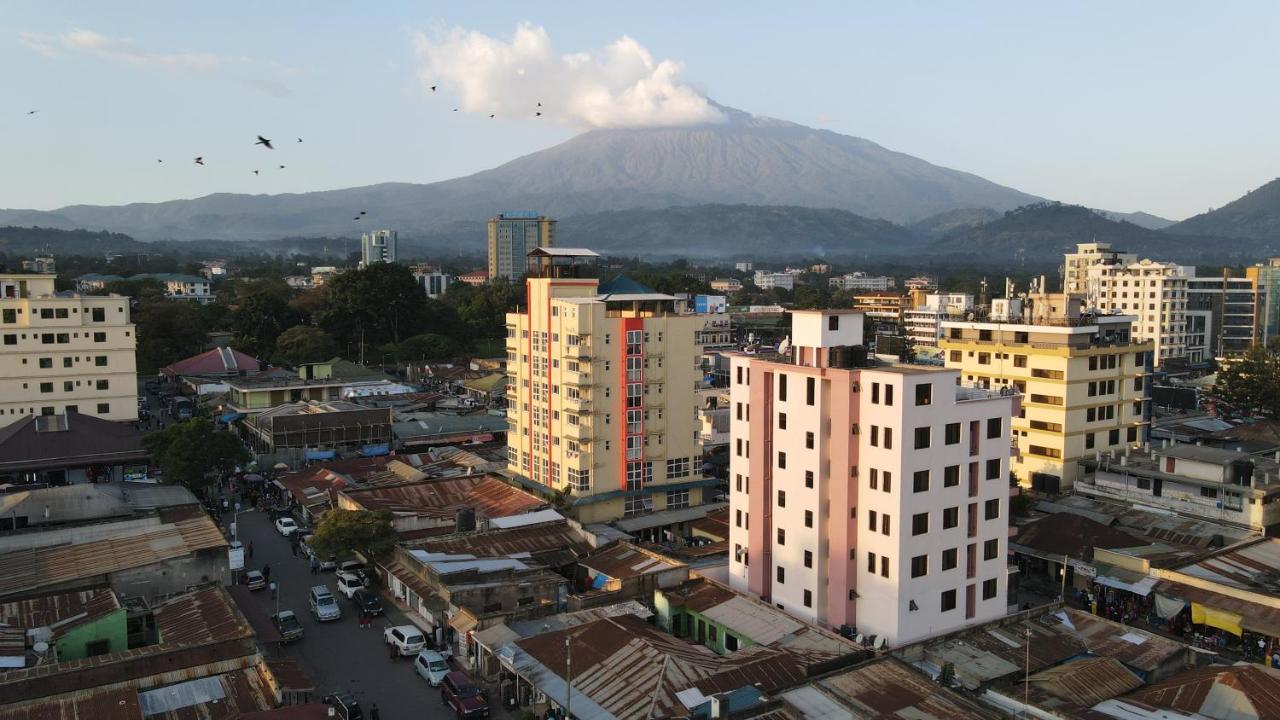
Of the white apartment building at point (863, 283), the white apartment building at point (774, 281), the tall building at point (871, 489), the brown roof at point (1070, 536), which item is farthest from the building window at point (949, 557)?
the white apartment building at point (774, 281)

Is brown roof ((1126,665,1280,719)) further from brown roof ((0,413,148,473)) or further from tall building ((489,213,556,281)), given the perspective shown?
tall building ((489,213,556,281))

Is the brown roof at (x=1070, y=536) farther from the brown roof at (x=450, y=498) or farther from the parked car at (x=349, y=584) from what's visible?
the parked car at (x=349, y=584)

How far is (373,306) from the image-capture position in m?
67.0

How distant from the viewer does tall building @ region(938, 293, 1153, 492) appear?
29656mm

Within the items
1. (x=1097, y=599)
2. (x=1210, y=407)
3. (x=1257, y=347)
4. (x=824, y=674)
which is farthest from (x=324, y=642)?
(x=1257, y=347)

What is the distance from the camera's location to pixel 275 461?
35.4m

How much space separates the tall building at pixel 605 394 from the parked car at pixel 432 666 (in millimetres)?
9112

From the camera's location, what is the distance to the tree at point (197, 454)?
29.1 m

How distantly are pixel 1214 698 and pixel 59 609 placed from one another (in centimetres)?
2068

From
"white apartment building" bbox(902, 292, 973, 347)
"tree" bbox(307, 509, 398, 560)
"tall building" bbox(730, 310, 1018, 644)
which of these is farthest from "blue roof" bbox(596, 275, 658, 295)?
"white apartment building" bbox(902, 292, 973, 347)

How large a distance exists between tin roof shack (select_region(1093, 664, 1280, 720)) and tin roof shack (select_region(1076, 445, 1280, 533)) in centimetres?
1080

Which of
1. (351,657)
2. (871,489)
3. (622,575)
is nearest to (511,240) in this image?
(622,575)

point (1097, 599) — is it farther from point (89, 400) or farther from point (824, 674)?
point (89, 400)

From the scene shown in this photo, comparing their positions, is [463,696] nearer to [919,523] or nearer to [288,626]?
[288,626]
